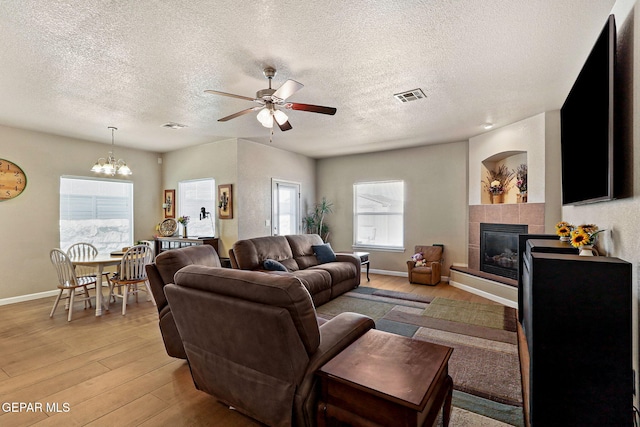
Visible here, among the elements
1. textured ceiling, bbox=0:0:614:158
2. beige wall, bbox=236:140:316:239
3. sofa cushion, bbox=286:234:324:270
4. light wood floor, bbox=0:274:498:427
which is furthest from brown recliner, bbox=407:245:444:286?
light wood floor, bbox=0:274:498:427

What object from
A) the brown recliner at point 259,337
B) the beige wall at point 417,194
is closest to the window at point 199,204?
the beige wall at point 417,194

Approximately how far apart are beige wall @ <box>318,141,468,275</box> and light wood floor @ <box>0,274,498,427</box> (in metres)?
4.47

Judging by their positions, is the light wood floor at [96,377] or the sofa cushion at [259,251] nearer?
the light wood floor at [96,377]

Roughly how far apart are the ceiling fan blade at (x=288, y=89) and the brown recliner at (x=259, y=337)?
5.01 feet

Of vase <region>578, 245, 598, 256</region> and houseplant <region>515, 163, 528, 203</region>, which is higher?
houseplant <region>515, 163, 528, 203</region>

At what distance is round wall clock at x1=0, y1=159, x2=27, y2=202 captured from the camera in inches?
179

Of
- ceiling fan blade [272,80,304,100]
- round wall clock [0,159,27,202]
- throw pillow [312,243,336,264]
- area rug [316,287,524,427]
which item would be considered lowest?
area rug [316,287,524,427]

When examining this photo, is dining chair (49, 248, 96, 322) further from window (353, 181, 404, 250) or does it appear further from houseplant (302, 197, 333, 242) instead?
window (353, 181, 404, 250)

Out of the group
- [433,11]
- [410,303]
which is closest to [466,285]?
[410,303]

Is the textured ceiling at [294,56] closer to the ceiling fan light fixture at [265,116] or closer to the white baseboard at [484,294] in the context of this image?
the ceiling fan light fixture at [265,116]

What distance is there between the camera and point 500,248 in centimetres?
493

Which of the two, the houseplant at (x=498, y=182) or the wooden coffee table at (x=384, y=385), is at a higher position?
the houseplant at (x=498, y=182)

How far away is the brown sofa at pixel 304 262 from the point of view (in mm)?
4242

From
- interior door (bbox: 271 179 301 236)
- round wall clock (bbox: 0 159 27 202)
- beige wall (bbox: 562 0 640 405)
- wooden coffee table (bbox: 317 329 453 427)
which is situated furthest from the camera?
interior door (bbox: 271 179 301 236)
